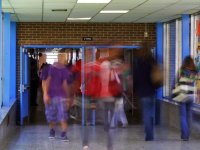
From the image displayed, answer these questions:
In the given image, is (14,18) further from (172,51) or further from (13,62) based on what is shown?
(172,51)

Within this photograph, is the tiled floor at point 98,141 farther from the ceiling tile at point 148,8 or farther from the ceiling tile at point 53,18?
the ceiling tile at point 53,18

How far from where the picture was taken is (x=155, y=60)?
8.88 meters

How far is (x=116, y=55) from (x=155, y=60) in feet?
3.24

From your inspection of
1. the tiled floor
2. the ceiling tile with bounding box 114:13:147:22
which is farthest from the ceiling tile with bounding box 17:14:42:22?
the tiled floor

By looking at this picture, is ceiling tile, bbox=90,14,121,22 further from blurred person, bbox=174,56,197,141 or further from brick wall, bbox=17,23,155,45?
blurred person, bbox=174,56,197,141

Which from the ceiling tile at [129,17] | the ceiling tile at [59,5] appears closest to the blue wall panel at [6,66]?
the ceiling tile at [59,5]

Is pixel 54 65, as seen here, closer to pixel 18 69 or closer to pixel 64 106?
pixel 64 106

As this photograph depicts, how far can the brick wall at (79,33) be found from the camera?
49.4ft

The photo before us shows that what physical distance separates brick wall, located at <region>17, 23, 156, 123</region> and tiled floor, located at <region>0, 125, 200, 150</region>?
10.2 ft

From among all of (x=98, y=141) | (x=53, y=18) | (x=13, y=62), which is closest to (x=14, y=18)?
(x=53, y=18)

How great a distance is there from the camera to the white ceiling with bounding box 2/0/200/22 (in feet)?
35.2

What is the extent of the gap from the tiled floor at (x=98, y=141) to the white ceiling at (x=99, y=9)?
9.76 feet

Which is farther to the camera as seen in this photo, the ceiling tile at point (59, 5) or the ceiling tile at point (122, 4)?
the ceiling tile at point (59, 5)

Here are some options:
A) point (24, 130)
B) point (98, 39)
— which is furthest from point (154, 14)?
point (24, 130)
